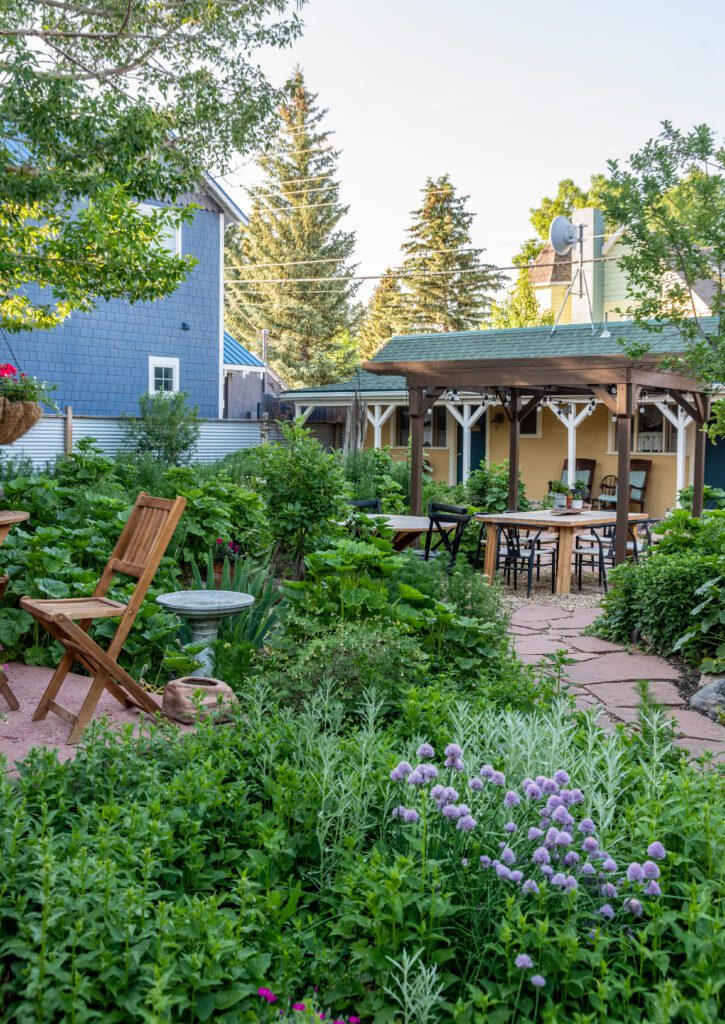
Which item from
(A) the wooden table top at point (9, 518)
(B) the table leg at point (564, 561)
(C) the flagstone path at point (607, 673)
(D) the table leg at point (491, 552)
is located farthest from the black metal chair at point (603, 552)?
(A) the wooden table top at point (9, 518)

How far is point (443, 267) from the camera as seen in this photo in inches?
1489

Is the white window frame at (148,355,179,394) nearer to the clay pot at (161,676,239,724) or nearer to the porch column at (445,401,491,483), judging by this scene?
the porch column at (445,401,491,483)

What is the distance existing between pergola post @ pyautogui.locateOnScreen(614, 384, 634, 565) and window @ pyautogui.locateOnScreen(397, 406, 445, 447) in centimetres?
1152

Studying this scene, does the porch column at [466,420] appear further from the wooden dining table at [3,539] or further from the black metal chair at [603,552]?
the wooden dining table at [3,539]

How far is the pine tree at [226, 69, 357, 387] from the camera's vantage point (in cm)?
3741

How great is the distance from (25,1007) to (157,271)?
5821mm

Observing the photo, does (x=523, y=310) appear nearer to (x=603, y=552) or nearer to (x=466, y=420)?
(x=466, y=420)

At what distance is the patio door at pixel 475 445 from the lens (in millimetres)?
21031

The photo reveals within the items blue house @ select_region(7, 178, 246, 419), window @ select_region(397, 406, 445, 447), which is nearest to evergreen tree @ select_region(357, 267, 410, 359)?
→ window @ select_region(397, 406, 445, 447)

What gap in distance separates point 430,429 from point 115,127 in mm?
15575

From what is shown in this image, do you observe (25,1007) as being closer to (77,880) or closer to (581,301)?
(77,880)

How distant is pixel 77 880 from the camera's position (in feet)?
6.35

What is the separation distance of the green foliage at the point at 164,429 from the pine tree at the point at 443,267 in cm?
2313

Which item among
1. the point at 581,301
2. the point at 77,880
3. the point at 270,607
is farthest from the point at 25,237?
the point at 581,301
